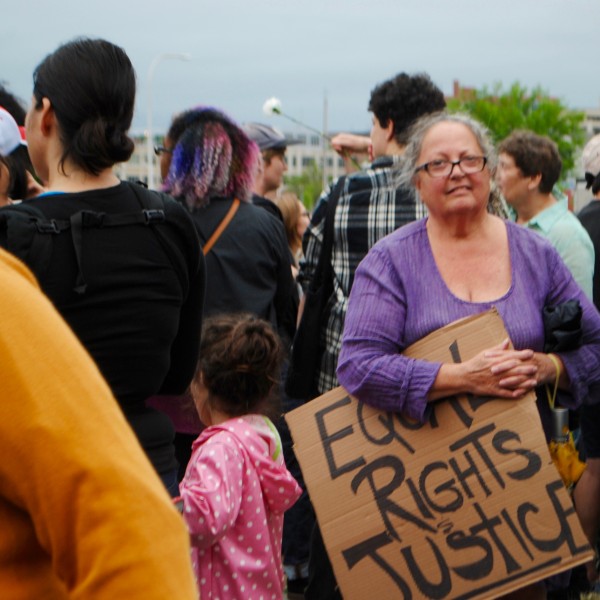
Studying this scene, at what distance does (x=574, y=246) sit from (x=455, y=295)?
195 centimetres

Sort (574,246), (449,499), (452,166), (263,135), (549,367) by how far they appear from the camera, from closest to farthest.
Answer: (449,499) < (549,367) < (452,166) < (574,246) < (263,135)

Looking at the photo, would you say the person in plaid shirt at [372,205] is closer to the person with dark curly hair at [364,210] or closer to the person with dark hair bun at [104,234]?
the person with dark curly hair at [364,210]

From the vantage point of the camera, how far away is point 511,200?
6109 mm

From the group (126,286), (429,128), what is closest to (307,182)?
(429,128)

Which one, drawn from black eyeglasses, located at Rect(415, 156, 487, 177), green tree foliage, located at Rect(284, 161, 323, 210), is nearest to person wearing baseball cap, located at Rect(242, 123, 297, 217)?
black eyeglasses, located at Rect(415, 156, 487, 177)

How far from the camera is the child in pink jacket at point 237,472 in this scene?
3.14m

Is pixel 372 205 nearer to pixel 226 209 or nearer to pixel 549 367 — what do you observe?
pixel 226 209

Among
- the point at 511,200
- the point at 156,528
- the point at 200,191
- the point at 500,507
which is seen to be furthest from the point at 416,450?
the point at 511,200

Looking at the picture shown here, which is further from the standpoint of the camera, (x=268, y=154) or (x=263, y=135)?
(x=268, y=154)

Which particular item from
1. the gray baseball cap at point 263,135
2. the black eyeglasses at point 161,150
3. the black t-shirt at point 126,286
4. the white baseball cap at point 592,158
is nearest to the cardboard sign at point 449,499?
the black t-shirt at point 126,286

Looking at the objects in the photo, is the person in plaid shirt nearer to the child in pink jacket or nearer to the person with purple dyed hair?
the person with purple dyed hair

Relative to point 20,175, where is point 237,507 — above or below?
below

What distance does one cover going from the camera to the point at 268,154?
22.3 feet

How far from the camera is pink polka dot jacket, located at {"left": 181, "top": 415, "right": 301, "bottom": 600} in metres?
3.11
